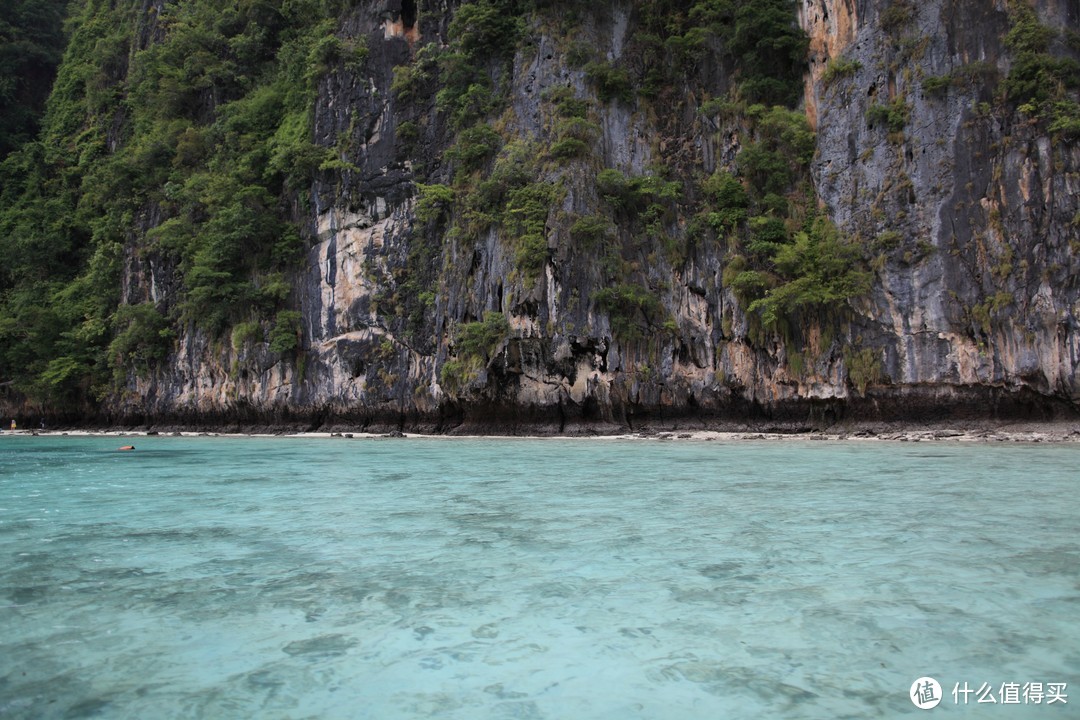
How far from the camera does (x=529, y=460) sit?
12.4m

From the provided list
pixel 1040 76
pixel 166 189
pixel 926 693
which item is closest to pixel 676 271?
pixel 1040 76

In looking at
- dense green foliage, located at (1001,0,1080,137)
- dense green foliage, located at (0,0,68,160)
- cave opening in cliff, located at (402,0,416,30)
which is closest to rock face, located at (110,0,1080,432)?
cave opening in cliff, located at (402,0,416,30)

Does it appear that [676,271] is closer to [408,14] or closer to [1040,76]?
[1040,76]

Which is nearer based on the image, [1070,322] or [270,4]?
[1070,322]

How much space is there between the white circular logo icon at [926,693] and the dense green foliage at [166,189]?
84.3 feet

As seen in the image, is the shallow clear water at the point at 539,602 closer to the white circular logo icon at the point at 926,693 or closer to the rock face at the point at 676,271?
the white circular logo icon at the point at 926,693

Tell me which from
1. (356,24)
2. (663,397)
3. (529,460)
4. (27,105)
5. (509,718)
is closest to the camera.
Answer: (509,718)

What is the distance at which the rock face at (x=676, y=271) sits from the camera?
1709 cm

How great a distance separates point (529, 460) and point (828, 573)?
8.55 metres

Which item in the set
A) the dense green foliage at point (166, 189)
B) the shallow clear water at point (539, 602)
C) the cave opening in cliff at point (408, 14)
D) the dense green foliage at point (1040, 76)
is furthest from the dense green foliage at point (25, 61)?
the dense green foliage at point (1040, 76)

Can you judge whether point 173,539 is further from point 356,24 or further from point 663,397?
point 356,24

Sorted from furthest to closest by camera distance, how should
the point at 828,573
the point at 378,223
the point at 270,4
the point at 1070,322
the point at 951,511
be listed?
the point at 270,4, the point at 378,223, the point at 1070,322, the point at 951,511, the point at 828,573

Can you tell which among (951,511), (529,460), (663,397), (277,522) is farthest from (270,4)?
(951,511)

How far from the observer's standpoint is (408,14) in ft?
90.7
